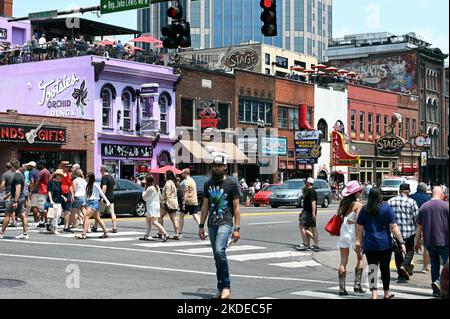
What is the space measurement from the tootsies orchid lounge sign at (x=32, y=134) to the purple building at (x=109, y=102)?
1.22 meters

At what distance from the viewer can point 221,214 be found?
10.2 m

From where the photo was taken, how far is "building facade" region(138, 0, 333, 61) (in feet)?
510

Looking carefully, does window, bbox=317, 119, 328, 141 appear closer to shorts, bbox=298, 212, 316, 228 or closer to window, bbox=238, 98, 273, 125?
window, bbox=238, 98, 273, 125

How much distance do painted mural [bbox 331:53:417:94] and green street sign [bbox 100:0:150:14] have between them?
5333 cm

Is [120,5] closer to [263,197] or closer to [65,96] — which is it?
[65,96]

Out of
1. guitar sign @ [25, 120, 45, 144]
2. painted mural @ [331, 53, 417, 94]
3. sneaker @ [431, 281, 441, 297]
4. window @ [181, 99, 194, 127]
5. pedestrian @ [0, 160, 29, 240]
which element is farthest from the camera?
painted mural @ [331, 53, 417, 94]

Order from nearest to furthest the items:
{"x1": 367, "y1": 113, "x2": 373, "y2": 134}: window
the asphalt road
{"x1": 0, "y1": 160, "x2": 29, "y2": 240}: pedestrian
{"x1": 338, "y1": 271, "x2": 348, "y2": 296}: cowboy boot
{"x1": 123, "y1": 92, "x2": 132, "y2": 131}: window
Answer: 1. the asphalt road
2. {"x1": 338, "y1": 271, "x2": 348, "y2": 296}: cowboy boot
3. {"x1": 0, "y1": 160, "x2": 29, "y2": 240}: pedestrian
4. {"x1": 123, "y1": 92, "x2": 132, "y2": 131}: window
5. {"x1": 367, "y1": 113, "x2": 373, "y2": 134}: window

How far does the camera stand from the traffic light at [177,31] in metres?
18.0

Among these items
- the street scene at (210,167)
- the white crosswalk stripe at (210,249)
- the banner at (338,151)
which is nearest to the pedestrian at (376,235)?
the street scene at (210,167)

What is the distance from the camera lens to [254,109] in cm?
5025

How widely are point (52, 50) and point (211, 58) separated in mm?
29310

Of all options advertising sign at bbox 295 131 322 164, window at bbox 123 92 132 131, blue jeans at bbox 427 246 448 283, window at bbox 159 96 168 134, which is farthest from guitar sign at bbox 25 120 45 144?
blue jeans at bbox 427 246 448 283

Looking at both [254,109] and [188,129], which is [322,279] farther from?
[254,109]

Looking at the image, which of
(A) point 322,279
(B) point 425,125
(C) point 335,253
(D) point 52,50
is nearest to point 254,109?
(D) point 52,50
